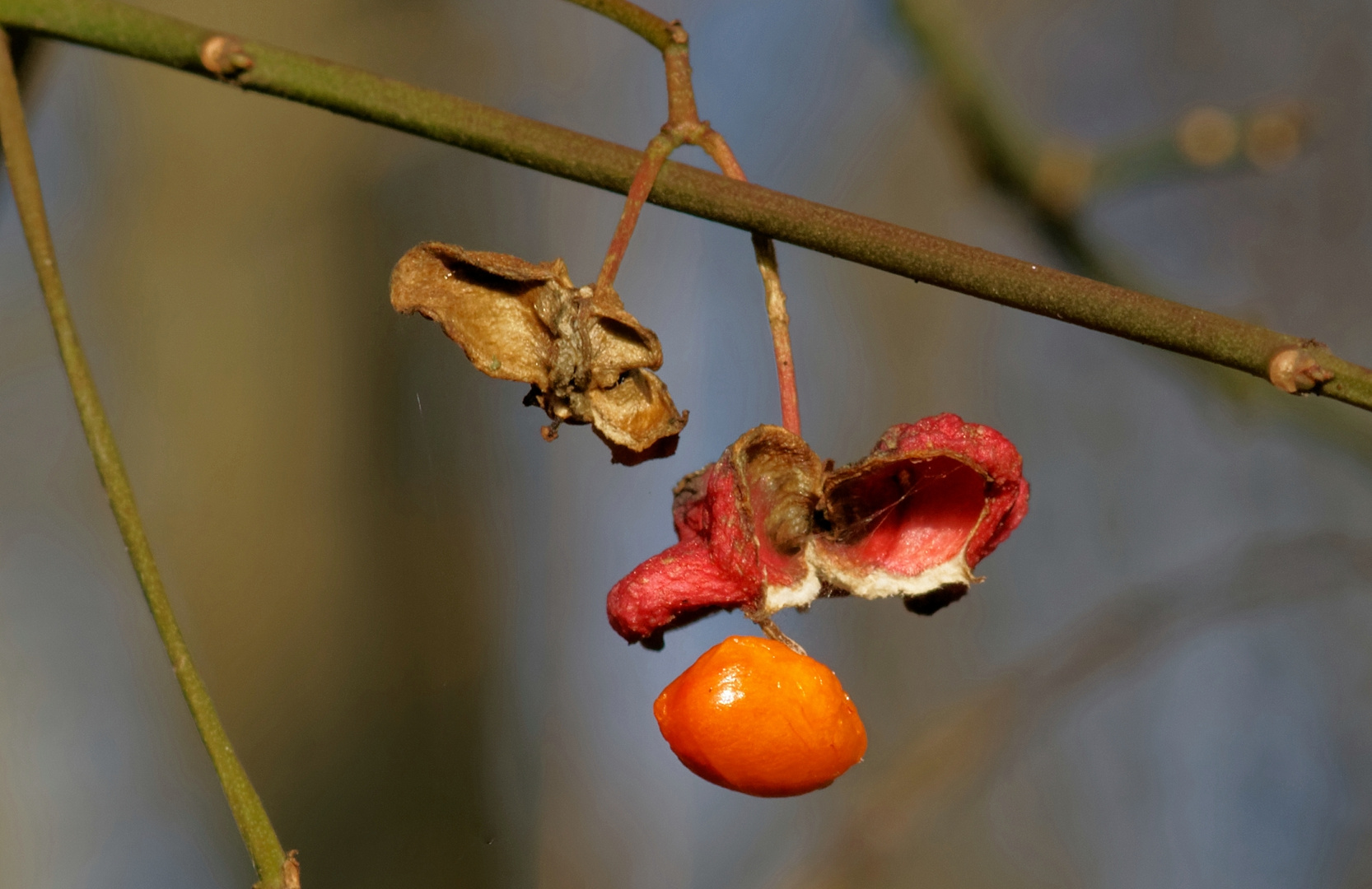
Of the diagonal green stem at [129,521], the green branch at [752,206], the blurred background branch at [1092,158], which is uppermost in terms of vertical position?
the blurred background branch at [1092,158]

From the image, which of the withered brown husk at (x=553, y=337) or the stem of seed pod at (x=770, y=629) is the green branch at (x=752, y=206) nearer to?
the withered brown husk at (x=553, y=337)

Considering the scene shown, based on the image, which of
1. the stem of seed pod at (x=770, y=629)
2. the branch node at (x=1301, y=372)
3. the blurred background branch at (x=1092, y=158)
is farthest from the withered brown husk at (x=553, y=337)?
the blurred background branch at (x=1092, y=158)

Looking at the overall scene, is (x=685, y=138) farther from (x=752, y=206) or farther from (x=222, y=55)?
(x=222, y=55)

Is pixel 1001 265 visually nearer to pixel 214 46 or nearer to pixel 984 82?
pixel 214 46

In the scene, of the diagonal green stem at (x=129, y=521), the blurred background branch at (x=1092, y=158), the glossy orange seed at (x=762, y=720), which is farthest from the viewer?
the blurred background branch at (x=1092, y=158)

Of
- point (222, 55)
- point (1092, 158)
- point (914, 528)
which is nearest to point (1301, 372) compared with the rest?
point (914, 528)

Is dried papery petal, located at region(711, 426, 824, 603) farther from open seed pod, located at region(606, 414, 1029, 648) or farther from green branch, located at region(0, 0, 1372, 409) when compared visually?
green branch, located at region(0, 0, 1372, 409)

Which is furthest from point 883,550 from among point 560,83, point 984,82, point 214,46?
point 560,83
